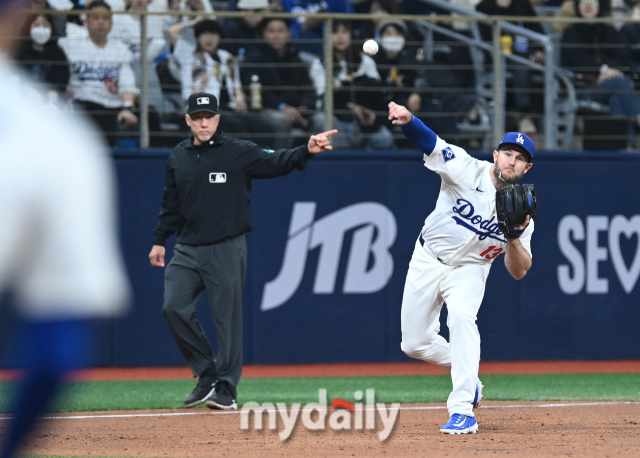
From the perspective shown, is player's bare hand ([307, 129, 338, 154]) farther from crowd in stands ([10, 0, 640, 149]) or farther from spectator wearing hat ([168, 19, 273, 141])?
spectator wearing hat ([168, 19, 273, 141])

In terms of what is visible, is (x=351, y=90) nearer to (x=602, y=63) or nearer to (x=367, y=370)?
(x=367, y=370)

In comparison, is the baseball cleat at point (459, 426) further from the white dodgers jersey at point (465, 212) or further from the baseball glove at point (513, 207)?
the baseball glove at point (513, 207)

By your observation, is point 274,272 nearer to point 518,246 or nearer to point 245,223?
point 245,223

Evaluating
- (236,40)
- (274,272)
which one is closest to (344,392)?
(274,272)

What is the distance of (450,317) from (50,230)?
4.07 metres

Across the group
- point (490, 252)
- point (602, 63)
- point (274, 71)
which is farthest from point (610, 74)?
point (490, 252)

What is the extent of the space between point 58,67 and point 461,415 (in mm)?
6192

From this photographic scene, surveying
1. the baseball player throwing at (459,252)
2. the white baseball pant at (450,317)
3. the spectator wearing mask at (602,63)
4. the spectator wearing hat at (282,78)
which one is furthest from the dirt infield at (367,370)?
the baseball player throwing at (459,252)

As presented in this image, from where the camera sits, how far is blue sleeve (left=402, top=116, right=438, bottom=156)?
6011 millimetres

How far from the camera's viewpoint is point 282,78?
34.9ft

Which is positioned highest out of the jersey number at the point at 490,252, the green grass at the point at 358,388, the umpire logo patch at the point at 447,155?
the umpire logo patch at the point at 447,155

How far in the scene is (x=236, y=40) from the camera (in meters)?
10.1

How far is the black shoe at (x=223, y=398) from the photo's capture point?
7129mm

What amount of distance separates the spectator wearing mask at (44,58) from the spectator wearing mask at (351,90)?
2.70m
